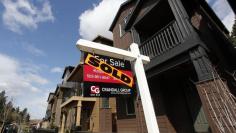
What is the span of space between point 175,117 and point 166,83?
164 centimetres

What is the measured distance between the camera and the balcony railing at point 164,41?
557 centimetres

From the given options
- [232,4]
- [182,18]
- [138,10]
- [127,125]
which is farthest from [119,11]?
[232,4]

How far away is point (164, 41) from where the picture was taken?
20.0 feet

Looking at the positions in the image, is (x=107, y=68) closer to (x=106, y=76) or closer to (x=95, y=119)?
(x=106, y=76)

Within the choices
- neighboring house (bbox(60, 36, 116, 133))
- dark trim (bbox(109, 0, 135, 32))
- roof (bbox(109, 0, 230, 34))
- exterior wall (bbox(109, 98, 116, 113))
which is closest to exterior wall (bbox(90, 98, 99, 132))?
neighboring house (bbox(60, 36, 116, 133))

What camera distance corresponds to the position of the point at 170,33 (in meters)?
6.11

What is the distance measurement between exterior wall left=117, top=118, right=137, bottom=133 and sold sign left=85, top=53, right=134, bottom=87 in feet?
20.6

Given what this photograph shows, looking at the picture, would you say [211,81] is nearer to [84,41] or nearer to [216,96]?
[216,96]

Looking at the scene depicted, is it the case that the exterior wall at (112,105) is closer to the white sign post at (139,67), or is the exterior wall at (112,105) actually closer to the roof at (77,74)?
the roof at (77,74)

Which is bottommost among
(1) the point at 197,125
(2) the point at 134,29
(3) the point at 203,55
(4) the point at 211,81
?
(1) the point at 197,125

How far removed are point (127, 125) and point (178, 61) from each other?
5.48 meters

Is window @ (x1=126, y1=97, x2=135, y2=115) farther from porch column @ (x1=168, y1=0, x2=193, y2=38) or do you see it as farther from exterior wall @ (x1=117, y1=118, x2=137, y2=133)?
porch column @ (x1=168, y1=0, x2=193, y2=38)

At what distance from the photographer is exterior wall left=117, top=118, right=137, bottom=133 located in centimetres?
864

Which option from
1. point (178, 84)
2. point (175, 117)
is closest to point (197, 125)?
point (175, 117)
